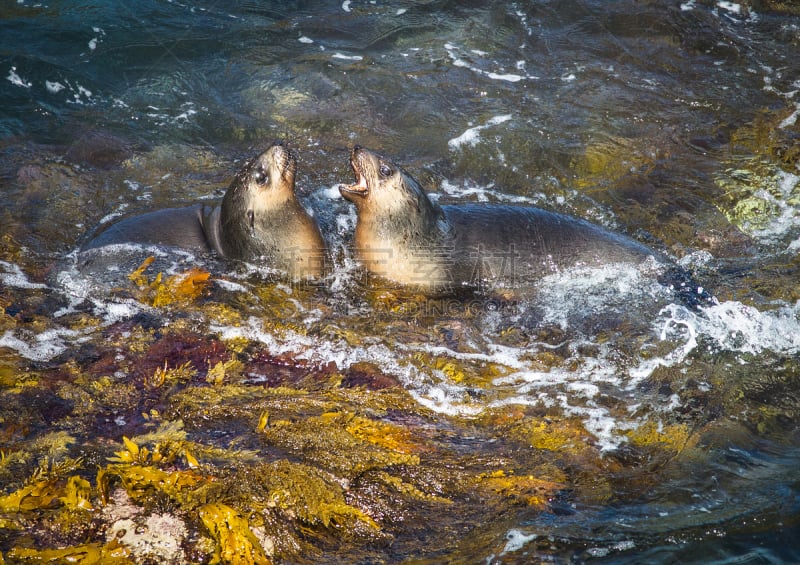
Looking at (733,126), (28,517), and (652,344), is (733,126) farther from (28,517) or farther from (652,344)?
A: (28,517)

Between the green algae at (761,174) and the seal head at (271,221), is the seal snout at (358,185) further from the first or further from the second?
the green algae at (761,174)

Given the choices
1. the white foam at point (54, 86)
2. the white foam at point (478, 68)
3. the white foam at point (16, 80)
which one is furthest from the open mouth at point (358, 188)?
the white foam at point (16, 80)

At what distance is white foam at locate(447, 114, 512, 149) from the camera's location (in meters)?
8.81

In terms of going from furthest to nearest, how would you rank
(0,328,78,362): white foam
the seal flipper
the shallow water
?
the seal flipper → (0,328,78,362): white foam → the shallow water

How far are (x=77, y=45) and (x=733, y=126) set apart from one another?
28.4 feet

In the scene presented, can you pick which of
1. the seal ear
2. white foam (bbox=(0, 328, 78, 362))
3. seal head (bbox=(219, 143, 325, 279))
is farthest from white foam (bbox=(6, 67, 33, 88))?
white foam (bbox=(0, 328, 78, 362))

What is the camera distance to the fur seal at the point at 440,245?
651cm

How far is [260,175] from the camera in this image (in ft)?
21.6

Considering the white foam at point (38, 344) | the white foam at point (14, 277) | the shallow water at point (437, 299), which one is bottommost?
the white foam at point (38, 344)

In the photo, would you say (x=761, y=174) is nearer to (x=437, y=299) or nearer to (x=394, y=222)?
(x=437, y=299)

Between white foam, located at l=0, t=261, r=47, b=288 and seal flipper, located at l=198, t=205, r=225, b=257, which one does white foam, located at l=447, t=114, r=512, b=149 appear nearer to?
seal flipper, located at l=198, t=205, r=225, b=257

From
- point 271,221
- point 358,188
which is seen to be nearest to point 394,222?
point 358,188

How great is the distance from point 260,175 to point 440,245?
1.71 meters

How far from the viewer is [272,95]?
9.60 m
